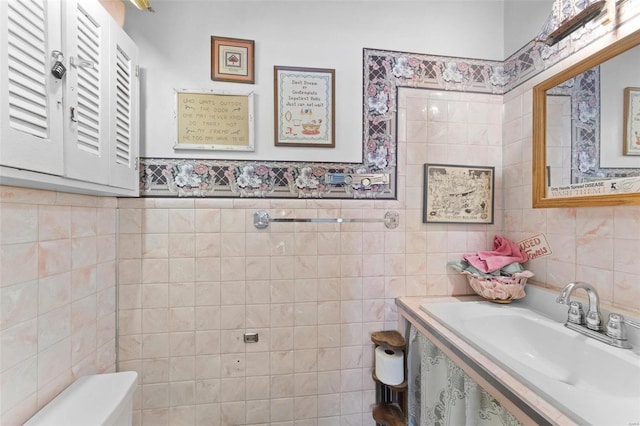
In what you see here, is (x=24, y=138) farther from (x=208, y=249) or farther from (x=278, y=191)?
(x=278, y=191)

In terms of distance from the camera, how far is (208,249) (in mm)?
1320

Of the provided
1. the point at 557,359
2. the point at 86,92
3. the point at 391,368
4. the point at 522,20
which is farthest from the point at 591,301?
the point at 86,92

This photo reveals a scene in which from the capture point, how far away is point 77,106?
82 cm

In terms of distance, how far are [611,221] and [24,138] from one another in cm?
190

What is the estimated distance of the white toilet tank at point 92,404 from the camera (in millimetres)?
834

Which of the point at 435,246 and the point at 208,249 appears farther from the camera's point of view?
the point at 435,246

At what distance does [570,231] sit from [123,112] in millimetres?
2020

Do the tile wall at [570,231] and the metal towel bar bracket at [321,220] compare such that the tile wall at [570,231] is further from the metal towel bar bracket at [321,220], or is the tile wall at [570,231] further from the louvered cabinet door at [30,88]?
the louvered cabinet door at [30,88]

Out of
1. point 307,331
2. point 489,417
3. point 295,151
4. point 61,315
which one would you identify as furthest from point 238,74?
point 489,417

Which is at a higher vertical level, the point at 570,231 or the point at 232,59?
the point at 232,59

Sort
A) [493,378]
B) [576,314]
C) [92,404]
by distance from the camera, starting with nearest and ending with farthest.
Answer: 1. [493,378]
2. [92,404]
3. [576,314]

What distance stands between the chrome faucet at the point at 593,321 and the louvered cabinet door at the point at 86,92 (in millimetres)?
1747

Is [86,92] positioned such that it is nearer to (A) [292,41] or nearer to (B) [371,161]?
(A) [292,41]

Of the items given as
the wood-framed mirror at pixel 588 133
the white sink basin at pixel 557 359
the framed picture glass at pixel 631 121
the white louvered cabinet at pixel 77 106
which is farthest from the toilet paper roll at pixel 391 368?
the white louvered cabinet at pixel 77 106
